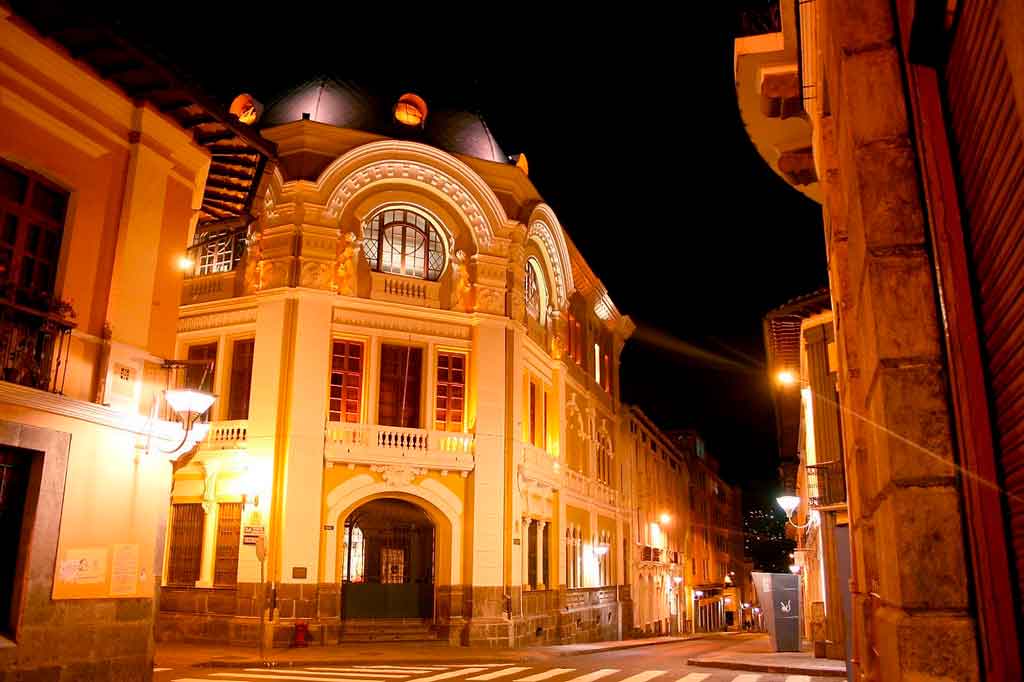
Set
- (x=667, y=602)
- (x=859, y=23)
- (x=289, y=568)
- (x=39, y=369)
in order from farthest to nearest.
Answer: (x=667, y=602) < (x=289, y=568) < (x=39, y=369) < (x=859, y=23)

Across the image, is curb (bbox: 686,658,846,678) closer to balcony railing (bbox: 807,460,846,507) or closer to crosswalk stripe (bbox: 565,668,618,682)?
crosswalk stripe (bbox: 565,668,618,682)

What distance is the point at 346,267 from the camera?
25141mm

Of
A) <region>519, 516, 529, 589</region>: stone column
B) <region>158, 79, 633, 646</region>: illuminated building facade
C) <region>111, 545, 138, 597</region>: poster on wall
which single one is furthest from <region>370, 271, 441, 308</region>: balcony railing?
<region>111, 545, 138, 597</region>: poster on wall

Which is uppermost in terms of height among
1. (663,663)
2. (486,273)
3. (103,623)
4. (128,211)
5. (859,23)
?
(486,273)

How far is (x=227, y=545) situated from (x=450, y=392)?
778cm

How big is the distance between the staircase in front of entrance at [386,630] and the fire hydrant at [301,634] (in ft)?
4.21

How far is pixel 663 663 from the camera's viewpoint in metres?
21.3

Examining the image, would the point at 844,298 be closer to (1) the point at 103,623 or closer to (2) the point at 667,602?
(1) the point at 103,623

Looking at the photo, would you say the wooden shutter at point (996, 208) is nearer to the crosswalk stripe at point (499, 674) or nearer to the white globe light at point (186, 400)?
the white globe light at point (186, 400)

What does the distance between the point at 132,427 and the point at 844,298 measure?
969 cm

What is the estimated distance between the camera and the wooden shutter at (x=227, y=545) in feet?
77.7

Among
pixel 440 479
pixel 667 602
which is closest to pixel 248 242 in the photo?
Result: pixel 440 479

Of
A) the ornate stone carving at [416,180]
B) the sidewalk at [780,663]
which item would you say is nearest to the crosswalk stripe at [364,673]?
the sidewalk at [780,663]

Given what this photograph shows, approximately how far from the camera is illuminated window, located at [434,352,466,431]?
26.0m
